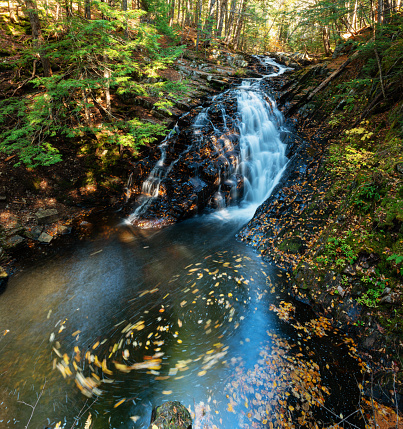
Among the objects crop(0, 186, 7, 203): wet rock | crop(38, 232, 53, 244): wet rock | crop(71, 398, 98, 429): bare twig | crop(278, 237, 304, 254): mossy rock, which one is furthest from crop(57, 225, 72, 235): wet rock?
crop(278, 237, 304, 254): mossy rock

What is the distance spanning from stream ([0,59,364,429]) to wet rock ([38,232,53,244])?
1010 millimetres

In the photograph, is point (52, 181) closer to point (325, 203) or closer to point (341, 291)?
point (325, 203)

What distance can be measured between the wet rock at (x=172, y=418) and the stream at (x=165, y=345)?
1.14 ft

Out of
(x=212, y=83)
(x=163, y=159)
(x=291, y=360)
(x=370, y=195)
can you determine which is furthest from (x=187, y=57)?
(x=291, y=360)

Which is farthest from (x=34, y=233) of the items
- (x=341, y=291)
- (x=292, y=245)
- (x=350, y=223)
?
(x=350, y=223)

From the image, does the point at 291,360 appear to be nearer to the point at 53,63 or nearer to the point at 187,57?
the point at 53,63

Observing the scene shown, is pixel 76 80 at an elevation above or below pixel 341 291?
above

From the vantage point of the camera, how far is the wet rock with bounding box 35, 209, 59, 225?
8586mm

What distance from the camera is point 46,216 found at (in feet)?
28.7

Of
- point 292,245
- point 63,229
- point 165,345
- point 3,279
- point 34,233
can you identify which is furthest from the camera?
point 63,229

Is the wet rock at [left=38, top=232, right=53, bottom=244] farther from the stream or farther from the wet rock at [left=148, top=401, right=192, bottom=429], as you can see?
the wet rock at [left=148, top=401, right=192, bottom=429]

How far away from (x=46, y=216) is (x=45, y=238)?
1104 mm

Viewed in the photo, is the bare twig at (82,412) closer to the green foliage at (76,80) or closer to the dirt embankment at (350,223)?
the dirt embankment at (350,223)

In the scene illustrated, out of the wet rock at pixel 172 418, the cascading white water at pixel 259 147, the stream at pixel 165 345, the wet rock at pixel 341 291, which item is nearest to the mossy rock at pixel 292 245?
the stream at pixel 165 345
